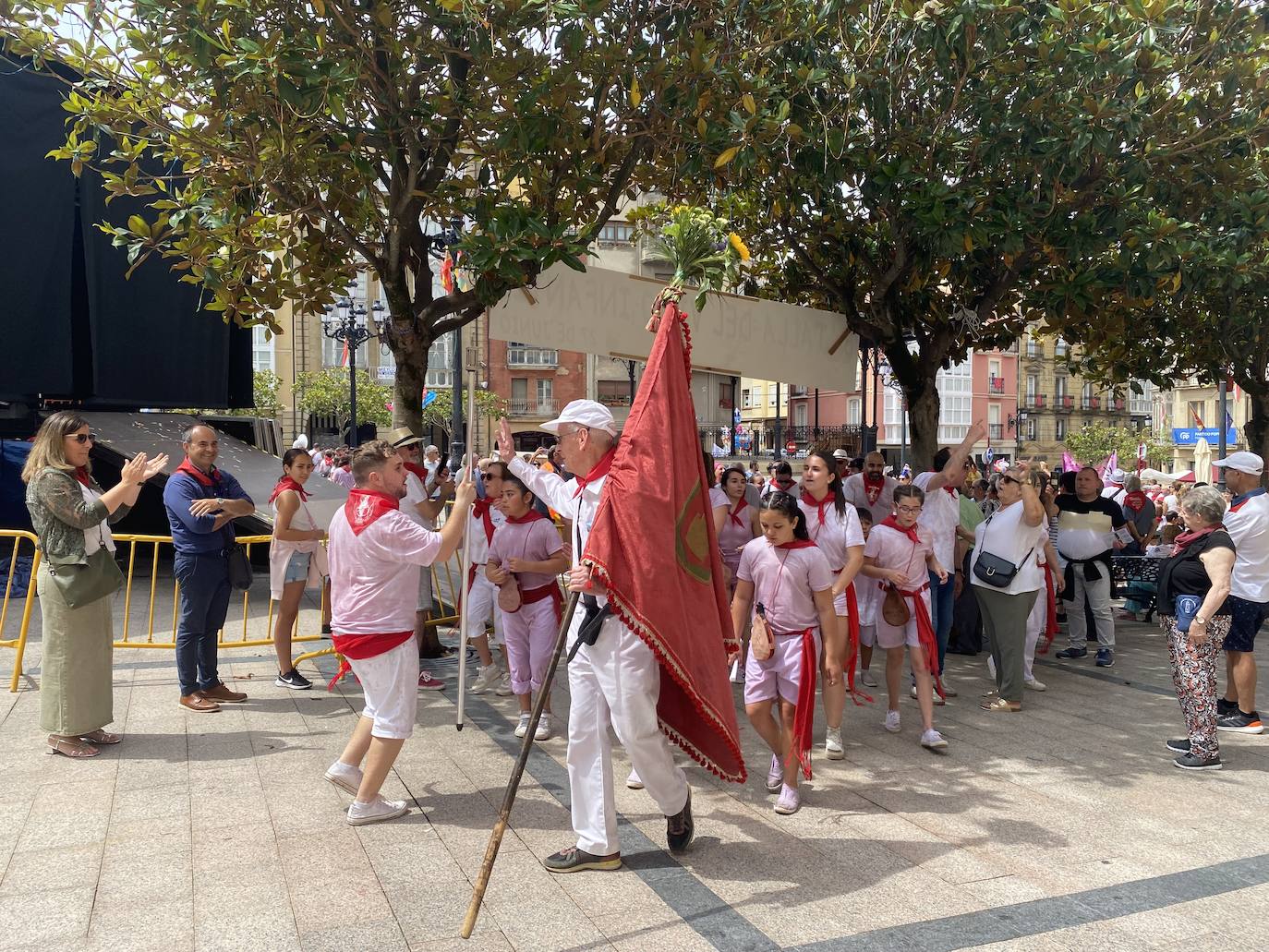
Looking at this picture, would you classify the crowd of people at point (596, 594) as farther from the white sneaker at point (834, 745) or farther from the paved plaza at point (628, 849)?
the paved plaza at point (628, 849)

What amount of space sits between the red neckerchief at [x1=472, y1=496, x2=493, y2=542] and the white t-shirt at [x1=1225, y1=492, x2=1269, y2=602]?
4.92 metres

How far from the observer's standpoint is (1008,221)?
8.20 metres

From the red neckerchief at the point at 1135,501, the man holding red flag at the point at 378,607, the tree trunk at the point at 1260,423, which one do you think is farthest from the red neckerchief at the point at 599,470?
the tree trunk at the point at 1260,423

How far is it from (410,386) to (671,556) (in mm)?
4380

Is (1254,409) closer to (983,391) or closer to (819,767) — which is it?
(819,767)

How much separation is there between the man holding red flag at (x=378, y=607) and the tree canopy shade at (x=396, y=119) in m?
2.45

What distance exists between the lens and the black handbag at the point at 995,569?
6773 millimetres

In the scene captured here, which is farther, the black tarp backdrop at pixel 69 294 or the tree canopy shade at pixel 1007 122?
the black tarp backdrop at pixel 69 294

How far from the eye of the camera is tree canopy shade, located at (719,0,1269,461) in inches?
307

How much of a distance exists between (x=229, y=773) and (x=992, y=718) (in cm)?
478

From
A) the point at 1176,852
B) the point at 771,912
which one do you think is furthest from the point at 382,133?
the point at 1176,852

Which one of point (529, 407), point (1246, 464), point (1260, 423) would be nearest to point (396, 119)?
point (1246, 464)

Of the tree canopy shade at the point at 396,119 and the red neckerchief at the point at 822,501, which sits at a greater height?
the tree canopy shade at the point at 396,119

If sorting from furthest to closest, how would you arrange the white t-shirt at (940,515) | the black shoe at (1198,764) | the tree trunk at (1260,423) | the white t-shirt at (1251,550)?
the tree trunk at (1260,423)
the white t-shirt at (940,515)
the white t-shirt at (1251,550)
the black shoe at (1198,764)
